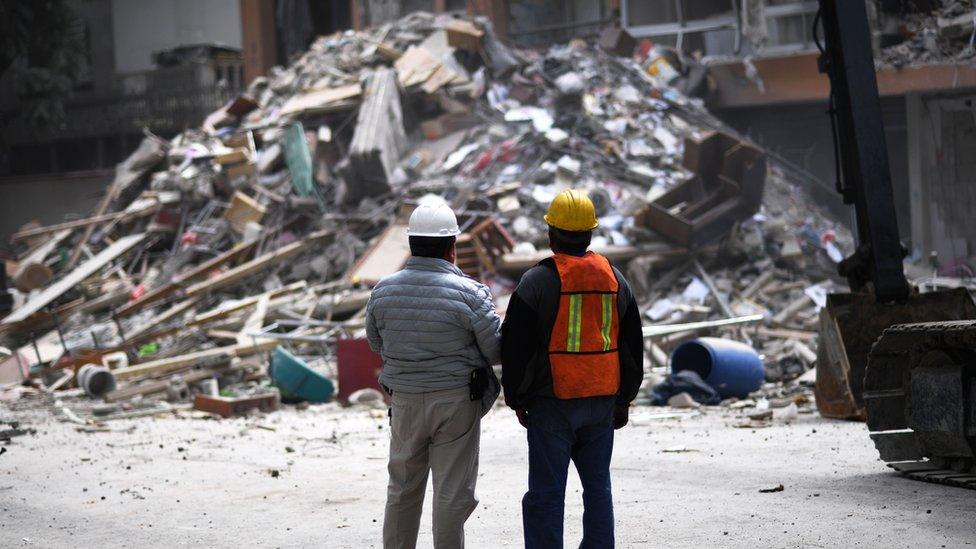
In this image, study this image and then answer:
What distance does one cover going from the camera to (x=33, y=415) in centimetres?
1213

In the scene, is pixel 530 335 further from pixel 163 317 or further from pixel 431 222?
pixel 163 317

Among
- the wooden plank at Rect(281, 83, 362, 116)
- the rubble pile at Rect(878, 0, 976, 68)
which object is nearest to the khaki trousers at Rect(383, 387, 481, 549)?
the rubble pile at Rect(878, 0, 976, 68)

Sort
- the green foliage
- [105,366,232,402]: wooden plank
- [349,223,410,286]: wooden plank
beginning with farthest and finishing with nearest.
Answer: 1. the green foliage
2. [349,223,410,286]: wooden plank
3. [105,366,232,402]: wooden plank

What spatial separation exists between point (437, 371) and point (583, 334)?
62 centimetres

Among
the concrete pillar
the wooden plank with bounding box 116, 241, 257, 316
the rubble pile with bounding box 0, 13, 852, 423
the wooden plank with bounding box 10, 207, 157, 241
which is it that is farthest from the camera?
the concrete pillar

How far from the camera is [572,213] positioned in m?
4.64

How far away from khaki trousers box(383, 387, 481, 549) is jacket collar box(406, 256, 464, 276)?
0.50 meters

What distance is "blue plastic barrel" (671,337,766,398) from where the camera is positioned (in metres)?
11.3

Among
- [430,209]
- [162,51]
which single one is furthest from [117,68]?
[430,209]

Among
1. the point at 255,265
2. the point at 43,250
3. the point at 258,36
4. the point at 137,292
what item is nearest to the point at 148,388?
the point at 255,265

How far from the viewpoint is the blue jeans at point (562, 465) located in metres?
4.56

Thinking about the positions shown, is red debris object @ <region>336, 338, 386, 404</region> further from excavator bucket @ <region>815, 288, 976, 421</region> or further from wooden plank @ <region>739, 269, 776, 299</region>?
wooden plank @ <region>739, 269, 776, 299</region>

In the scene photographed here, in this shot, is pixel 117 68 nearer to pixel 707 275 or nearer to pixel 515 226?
pixel 515 226

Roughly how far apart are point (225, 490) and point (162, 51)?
26820 millimetres
